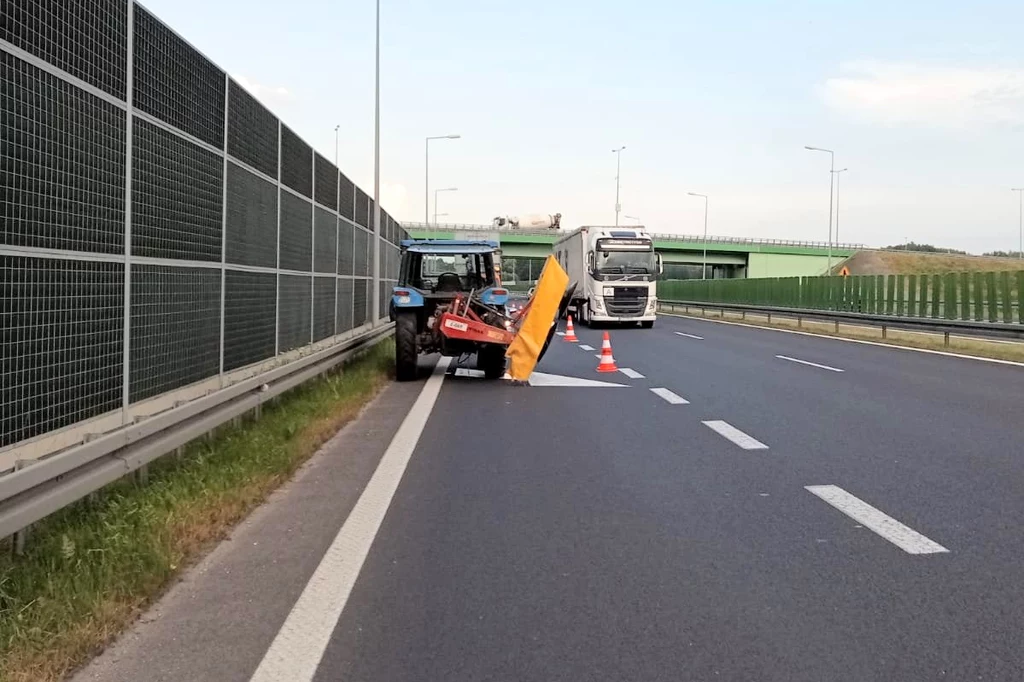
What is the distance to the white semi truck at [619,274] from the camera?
34125 millimetres

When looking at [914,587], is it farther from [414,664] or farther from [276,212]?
[276,212]

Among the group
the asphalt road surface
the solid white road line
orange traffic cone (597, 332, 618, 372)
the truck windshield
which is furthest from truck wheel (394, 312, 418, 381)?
the truck windshield

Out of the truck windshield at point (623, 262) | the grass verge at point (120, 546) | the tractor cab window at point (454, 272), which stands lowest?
the grass verge at point (120, 546)

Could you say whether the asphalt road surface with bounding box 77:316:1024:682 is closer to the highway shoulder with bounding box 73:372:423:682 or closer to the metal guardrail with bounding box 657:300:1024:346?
the highway shoulder with bounding box 73:372:423:682

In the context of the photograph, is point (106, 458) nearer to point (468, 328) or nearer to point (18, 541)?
point (18, 541)

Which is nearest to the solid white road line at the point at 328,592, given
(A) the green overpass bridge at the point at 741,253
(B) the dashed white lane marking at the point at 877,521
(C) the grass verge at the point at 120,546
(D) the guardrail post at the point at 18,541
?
(C) the grass verge at the point at 120,546

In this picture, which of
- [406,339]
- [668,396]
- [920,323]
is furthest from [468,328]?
[920,323]

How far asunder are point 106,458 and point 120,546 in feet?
2.55

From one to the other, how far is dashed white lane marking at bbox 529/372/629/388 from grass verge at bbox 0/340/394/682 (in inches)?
255

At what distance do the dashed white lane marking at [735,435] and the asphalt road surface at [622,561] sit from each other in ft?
0.13

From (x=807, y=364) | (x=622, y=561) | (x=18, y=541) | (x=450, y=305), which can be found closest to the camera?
(x=18, y=541)

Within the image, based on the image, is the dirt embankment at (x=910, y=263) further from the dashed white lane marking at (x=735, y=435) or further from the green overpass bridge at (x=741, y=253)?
the dashed white lane marking at (x=735, y=435)

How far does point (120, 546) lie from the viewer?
204 inches

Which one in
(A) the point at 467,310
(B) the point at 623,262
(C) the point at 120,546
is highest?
(B) the point at 623,262
